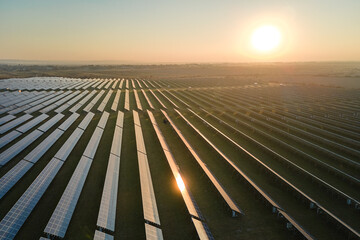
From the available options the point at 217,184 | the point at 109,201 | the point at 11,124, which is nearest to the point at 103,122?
the point at 11,124

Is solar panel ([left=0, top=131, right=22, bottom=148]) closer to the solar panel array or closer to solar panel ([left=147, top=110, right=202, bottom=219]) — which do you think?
the solar panel array

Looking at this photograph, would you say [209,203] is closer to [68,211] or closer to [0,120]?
[68,211]

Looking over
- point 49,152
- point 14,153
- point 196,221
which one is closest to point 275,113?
point 196,221

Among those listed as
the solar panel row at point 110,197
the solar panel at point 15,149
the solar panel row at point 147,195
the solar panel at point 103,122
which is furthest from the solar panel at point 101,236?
the solar panel at point 103,122

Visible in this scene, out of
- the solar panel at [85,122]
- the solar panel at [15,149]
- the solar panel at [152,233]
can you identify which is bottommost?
the solar panel at [152,233]

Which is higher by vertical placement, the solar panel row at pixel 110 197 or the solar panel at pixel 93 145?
the solar panel at pixel 93 145

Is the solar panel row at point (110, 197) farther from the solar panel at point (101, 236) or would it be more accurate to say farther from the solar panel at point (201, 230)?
the solar panel at point (201, 230)

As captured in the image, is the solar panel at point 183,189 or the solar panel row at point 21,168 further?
the solar panel row at point 21,168

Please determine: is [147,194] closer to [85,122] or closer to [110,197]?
[110,197]
